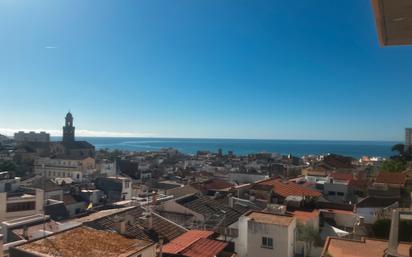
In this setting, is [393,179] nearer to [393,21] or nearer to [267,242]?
[267,242]

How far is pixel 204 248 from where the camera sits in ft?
48.6

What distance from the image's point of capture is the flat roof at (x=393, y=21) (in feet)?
7.78

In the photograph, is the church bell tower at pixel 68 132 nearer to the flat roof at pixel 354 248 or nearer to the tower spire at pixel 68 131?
the tower spire at pixel 68 131

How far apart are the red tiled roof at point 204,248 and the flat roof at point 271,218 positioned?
2532mm

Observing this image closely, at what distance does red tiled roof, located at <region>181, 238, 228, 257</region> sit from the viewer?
14098 millimetres

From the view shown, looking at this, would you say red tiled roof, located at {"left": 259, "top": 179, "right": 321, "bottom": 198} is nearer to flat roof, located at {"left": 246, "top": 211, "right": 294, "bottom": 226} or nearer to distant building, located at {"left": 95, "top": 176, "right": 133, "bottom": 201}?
flat roof, located at {"left": 246, "top": 211, "right": 294, "bottom": 226}

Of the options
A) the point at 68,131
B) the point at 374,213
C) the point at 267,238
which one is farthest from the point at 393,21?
the point at 68,131

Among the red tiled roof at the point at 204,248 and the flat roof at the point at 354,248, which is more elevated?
the flat roof at the point at 354,248

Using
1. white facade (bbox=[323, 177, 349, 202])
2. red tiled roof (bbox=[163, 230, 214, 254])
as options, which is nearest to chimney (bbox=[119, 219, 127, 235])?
red tiled roof (bbox=[163, 230, 214, 254])

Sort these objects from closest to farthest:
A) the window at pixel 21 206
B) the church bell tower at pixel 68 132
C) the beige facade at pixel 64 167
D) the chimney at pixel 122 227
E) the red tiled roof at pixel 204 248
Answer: the red tiled roof at pixel 204 248, the chimney at pixel 122 227, the window at pixel 21 206, the beige facade at pixel 64 167, the church bell tower at pixel 68 132

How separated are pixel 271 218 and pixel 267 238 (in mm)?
1311

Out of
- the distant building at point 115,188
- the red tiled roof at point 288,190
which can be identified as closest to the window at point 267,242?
the red tiled roof at point 288,190

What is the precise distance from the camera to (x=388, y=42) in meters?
3.06

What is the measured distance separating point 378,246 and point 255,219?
555cm
